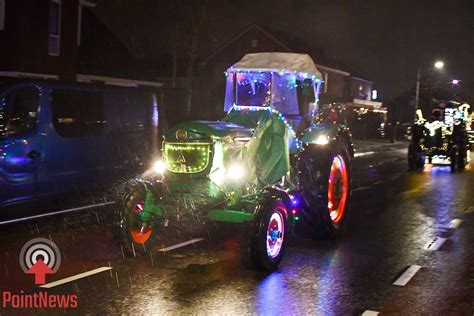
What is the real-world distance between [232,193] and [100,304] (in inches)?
88.5

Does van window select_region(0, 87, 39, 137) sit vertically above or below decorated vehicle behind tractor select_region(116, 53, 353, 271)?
above

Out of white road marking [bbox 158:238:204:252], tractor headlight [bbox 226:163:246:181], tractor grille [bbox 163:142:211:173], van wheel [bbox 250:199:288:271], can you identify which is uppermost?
tractor grille [bbox 163:142:211:173]

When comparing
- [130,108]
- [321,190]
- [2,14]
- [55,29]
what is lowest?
[321,190]

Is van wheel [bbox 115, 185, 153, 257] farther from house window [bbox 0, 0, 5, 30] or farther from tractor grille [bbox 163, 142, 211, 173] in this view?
house window [bbox 0, 0, 5, 30]

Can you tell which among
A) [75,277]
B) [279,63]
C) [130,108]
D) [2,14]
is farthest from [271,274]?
[2,14]

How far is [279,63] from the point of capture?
29.0ft

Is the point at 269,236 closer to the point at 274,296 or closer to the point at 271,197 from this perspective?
the point at 271,197

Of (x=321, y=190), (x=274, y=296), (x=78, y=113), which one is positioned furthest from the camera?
(x=78, y=113)

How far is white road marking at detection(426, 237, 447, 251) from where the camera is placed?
8502mm

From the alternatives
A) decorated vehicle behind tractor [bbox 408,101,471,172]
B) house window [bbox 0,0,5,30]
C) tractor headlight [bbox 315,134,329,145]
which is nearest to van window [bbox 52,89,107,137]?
tractor headlight [bbox 315,134,329,145]

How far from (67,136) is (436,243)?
604 cm

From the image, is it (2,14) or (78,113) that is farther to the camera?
(2,14)

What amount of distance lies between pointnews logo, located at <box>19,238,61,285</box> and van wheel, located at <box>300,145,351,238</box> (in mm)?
3347

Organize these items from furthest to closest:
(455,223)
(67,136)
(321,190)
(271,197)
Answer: (455,223) < (67,136) < (321,190) < (271,197)
